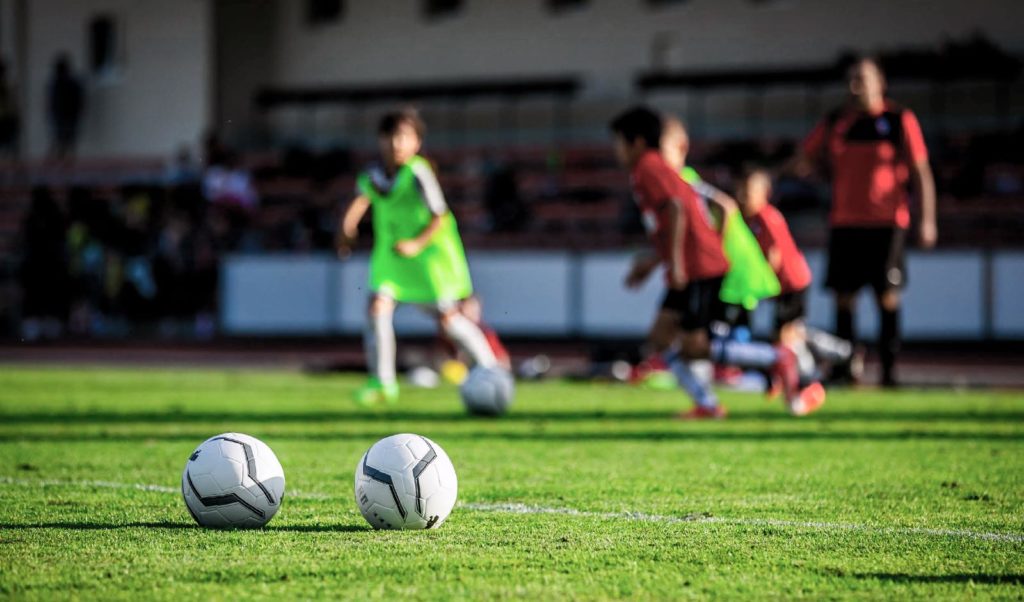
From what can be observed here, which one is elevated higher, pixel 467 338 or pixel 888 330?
pixel 467 338

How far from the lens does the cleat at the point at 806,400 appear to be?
10.6 m

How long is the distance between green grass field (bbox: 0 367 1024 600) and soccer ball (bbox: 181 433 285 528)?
0.31ft

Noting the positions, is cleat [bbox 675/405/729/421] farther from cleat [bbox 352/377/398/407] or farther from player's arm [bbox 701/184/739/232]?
cleat [bbox 352/377/398/407]

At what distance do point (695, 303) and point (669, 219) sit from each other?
69cm

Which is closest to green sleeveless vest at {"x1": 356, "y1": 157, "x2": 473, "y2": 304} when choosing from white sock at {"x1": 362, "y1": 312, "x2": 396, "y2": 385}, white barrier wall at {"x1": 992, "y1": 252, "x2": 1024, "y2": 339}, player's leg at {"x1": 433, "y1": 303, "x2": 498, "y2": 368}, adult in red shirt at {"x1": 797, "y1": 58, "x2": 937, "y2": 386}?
player's leg at {"x1": 433, "y1": 303, "x2": 498, "y2": 368}

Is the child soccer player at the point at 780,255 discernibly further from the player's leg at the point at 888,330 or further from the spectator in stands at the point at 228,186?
the spectator in stands at the point at 228,186

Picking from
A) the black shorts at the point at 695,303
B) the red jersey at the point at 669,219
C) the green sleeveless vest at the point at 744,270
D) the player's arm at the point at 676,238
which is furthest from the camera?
the green sleeveless vest at the point at 744,270

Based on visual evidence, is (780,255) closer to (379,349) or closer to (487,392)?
(487,392)

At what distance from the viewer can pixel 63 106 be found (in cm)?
3303

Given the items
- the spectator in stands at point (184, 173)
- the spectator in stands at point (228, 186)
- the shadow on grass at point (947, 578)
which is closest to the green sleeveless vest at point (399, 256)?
the shadow on grass at point (947, 578)

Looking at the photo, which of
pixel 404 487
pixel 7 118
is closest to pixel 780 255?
pixel 404 487

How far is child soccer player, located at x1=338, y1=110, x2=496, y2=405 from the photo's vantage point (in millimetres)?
11453

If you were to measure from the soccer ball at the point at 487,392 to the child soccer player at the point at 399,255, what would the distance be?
651 mm

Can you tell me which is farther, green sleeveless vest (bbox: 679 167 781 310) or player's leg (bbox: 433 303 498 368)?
green sleeveless vest (bbox: 679 167 781 310)
